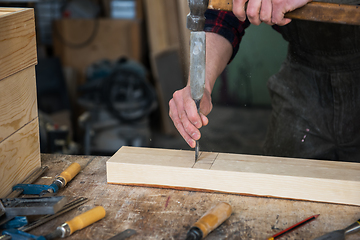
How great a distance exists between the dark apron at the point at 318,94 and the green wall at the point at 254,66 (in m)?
0.15

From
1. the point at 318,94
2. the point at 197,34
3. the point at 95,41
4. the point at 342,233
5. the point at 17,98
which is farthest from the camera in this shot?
the point at 95,41

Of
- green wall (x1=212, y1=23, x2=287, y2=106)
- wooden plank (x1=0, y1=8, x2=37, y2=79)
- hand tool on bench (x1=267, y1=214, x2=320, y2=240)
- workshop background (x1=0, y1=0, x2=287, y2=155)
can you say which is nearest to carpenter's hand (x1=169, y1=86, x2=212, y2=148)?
hand tool on bench (x1=267, y1=214, x2=320, y2=240)

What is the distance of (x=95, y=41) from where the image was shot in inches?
149

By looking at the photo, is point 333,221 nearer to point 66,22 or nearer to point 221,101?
point 221,101

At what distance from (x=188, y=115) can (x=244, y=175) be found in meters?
0.28

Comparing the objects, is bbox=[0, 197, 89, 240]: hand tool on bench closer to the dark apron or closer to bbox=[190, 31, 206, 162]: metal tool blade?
bbox=[190, 31, 206, 162]: metal tool blade

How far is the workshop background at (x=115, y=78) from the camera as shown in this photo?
314 cm

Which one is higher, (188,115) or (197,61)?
(197,61)

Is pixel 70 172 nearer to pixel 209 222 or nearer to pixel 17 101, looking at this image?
pixel 17 101

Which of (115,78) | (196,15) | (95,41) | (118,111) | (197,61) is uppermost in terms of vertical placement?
(196,15)

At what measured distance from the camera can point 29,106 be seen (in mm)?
1244

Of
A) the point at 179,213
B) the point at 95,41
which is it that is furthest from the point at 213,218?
the point at 95,41

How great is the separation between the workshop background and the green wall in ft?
0.73

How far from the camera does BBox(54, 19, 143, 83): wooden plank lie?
371 cm
